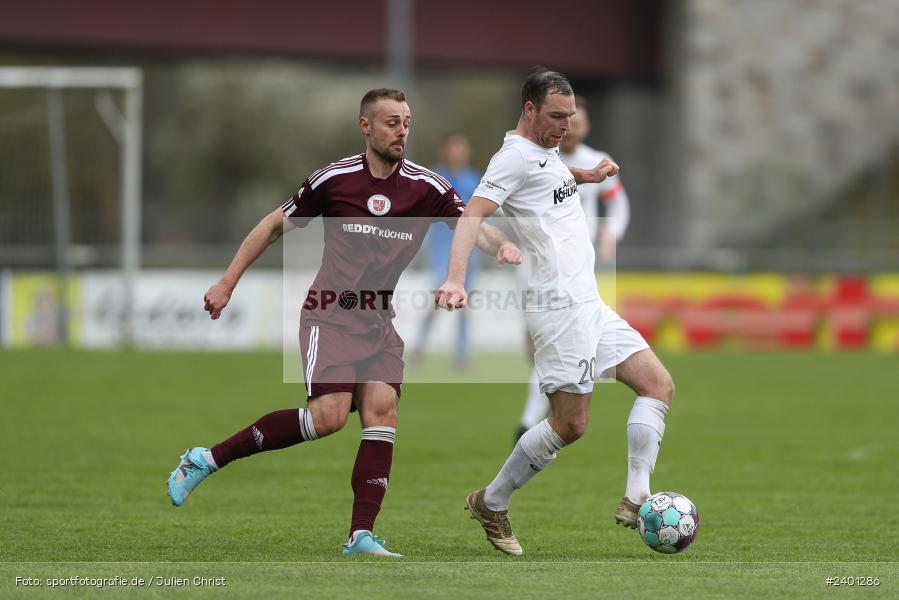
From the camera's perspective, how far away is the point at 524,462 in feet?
22.2

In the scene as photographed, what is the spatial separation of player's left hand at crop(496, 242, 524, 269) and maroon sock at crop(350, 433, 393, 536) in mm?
1055

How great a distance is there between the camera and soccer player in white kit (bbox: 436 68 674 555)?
6582 mm

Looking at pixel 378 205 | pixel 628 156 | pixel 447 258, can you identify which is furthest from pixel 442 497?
pixel 628 156

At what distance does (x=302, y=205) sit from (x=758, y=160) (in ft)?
89.6

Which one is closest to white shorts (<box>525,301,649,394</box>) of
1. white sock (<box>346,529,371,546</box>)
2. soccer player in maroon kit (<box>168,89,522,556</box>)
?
soccer player in maroon kit (<box>168,89,522,556</box>)

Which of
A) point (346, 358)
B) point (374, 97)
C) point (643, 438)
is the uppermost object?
point (374, 97)

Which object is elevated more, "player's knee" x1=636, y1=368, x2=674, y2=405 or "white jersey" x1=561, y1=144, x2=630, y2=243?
"white jersey" x1=561, y1=144, x2=630, y2=243

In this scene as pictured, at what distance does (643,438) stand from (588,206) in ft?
13.0

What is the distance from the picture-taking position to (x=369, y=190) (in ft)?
21.9

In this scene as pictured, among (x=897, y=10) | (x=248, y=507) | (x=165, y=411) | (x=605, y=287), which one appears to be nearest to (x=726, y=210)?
(x=897, y=10)

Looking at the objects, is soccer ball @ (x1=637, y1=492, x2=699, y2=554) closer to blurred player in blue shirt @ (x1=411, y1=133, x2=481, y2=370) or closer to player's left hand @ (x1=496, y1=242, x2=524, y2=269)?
player's left hand @ (x1=496, y1=242, x2=524, y2=269)

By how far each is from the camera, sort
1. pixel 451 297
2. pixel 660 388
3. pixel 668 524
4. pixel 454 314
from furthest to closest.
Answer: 1. pixel 454 314
2. pixel 660 388
3. pixel 668 524
4. pixel 451 297

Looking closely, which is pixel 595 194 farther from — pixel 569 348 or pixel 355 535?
pixel 355 535

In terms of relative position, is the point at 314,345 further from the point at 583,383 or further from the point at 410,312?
the point at 410,312
